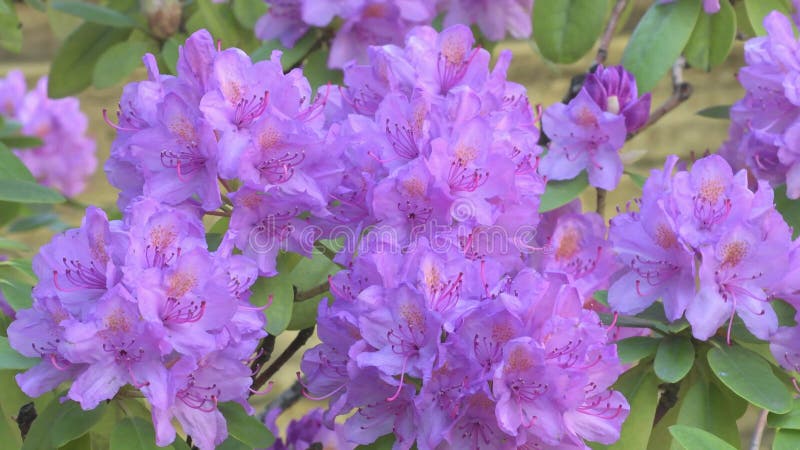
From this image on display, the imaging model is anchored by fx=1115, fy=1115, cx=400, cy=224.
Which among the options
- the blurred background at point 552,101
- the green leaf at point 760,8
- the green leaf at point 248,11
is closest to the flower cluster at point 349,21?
the green leaf at point 248,11

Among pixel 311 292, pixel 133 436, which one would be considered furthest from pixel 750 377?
pixel 133 436

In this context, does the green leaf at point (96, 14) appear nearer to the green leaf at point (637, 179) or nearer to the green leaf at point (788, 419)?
the green leaf at point (637, 179)

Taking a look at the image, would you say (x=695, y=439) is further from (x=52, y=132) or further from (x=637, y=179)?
(x=52, y=132)

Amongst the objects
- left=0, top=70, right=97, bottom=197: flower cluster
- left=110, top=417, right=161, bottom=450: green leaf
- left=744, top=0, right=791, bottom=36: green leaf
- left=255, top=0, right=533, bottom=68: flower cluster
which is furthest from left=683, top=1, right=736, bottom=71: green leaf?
left=0, top=70, right=97, bottom=197: flower cluster

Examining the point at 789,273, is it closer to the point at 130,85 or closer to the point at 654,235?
the point at 654,235

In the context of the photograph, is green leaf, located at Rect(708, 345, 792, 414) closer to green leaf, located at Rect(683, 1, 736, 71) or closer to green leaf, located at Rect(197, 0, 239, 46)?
green leaf, located at Rect(683, 1, 736, 71)

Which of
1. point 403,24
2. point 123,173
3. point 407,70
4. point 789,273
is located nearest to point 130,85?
point 123,173

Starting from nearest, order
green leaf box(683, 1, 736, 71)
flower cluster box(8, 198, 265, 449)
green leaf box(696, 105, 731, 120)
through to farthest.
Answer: flower cluster box(8, 198, 265, 449) < green leaf box(683, 1, 736, 71) < green leaf box(696, 105, 731, 120)
